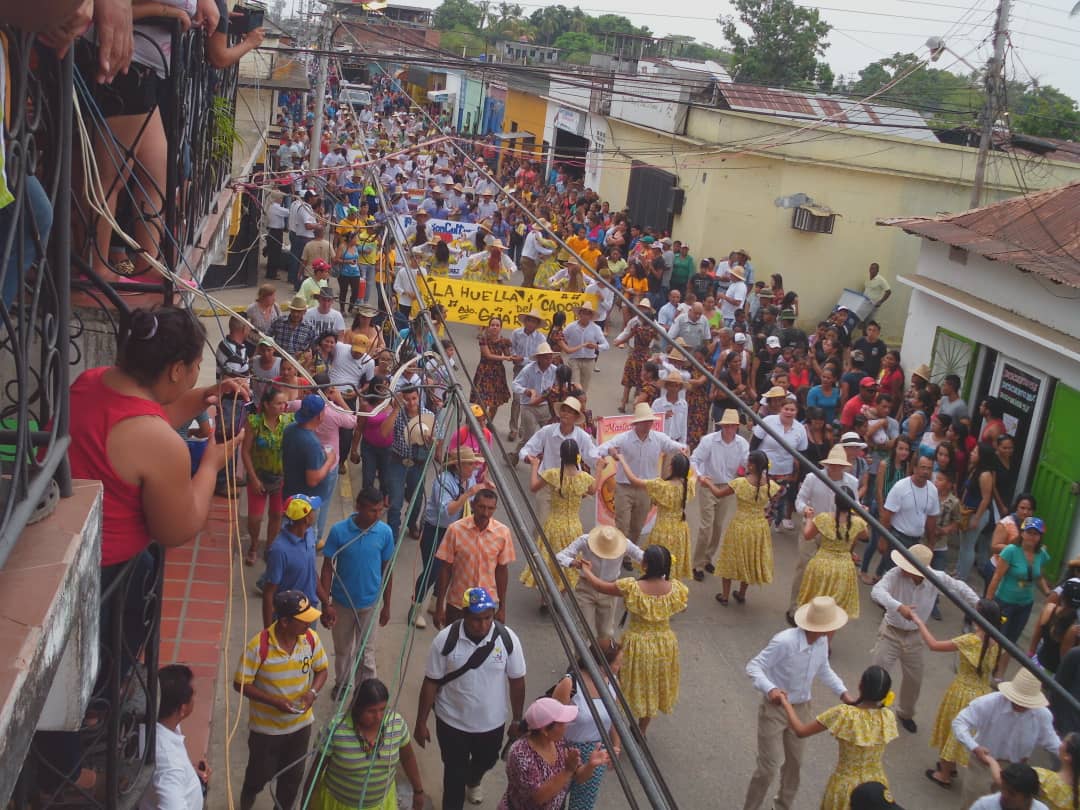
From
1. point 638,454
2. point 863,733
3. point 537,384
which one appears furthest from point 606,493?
point 863,733

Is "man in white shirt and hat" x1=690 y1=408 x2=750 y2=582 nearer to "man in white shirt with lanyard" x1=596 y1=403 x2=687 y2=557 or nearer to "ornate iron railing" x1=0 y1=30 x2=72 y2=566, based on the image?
"man in white shirt with lanyard" x1=596 y1=403 x2=687 y2=557

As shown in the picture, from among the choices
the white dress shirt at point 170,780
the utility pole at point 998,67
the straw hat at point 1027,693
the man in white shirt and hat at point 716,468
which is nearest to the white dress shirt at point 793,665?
the straw hat at point 1027,693

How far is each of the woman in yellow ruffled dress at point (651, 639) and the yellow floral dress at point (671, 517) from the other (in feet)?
6.52

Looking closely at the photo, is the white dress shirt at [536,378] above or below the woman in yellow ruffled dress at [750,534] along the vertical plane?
above

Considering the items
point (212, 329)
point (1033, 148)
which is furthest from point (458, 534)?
point (1033, 148)

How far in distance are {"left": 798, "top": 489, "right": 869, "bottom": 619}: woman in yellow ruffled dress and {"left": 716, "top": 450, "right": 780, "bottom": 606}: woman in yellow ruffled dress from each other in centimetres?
58

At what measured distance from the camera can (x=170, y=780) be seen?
489cm

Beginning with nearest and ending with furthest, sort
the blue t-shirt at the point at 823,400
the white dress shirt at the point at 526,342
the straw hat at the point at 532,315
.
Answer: the blue t-shirt at the point at 823,400
the straw hat at the point at 532,315
the white dress shirt at the point at 526,342

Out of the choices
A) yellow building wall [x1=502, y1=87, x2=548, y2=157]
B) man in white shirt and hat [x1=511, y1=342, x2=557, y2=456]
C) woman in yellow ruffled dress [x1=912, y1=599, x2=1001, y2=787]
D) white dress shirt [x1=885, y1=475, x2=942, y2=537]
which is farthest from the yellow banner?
yellow building wall [x1=502, y1=87, x2=548, y2=157]

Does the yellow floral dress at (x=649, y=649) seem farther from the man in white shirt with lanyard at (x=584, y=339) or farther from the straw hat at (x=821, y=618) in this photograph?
the man in white shirt with lanyard at (x=584, y=339)

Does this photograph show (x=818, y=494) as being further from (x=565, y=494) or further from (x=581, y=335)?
(x=581, y=335)

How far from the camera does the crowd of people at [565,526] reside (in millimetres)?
5629

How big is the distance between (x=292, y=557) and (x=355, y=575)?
413mm

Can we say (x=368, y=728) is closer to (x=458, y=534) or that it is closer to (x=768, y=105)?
(x=458, y=534)
